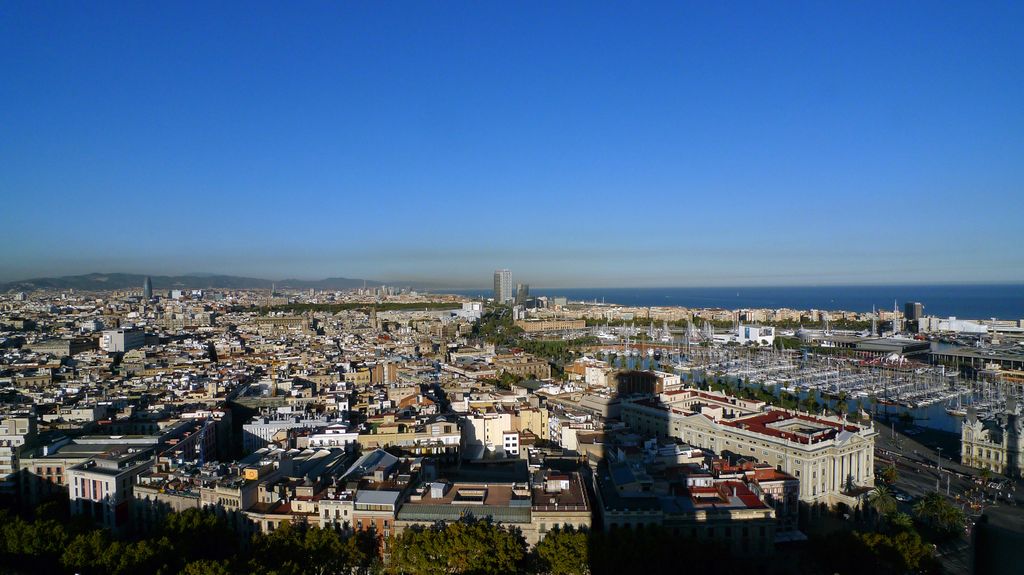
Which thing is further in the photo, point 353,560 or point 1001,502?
point 1001,502

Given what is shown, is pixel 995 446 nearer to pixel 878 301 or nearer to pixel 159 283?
pixel 878 301

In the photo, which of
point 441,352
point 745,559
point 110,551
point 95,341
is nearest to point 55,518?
point 110,551

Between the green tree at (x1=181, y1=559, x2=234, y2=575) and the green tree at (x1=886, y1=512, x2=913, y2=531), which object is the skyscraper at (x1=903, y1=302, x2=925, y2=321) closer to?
the green tree at (x1=886, y1=512, x2=913, y2=531)

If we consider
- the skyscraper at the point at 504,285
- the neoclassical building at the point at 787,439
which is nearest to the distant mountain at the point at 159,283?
the skyscraper at the point at 504,285

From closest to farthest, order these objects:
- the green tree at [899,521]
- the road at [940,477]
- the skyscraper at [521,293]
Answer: the green tree at [899,521]
the road at [940,477]
the skyscraper at [521,293]

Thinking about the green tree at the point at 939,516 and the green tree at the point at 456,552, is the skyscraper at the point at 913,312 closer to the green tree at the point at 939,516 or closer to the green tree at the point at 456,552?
the green tree at the point at 939,516

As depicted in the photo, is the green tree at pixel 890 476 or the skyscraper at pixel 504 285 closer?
the green tree at pixel 890 476

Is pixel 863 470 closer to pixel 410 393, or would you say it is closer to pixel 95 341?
pixel 410 393

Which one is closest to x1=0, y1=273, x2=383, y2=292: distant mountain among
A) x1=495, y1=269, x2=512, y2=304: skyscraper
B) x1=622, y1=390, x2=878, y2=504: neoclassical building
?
x1=495, y1=269, x2=512, y2=304: skyscraper

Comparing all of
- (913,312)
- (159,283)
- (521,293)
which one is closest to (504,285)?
(521,293)
